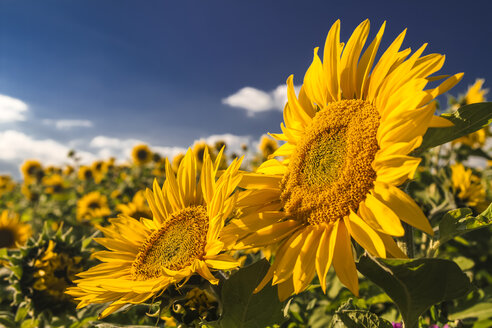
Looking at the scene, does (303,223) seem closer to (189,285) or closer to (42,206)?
(189,285)

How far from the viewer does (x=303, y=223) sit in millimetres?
1304

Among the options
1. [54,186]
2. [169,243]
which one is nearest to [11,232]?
[169,243]

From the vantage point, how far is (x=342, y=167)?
1238mm

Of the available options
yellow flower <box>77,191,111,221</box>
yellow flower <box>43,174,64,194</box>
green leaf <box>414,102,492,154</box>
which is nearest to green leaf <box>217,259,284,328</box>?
green leaf <box>414,102,492,154</box>

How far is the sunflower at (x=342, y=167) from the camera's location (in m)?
1.01

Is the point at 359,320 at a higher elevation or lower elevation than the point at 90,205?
lower

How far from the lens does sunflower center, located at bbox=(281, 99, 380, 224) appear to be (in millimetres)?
1171

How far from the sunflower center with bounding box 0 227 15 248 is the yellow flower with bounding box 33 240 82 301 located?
8.32ft

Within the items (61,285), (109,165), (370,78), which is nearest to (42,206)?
(109,165)

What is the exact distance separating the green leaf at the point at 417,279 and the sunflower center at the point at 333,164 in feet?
0.81

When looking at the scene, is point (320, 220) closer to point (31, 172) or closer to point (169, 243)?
point (169, 243)

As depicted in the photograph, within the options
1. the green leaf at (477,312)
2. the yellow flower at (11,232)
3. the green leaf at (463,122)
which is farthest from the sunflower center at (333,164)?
the yellow flower at (11,232)

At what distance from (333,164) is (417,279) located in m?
0.48

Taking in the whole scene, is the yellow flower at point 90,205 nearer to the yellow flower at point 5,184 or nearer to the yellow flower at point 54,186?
the yellow flower at point 54,186
